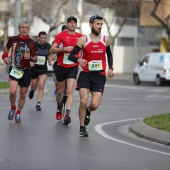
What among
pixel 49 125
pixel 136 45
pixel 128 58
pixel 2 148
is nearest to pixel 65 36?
pixel 49 125

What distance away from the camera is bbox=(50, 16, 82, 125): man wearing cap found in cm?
1455

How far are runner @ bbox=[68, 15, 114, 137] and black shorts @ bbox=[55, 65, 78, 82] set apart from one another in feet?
7.20

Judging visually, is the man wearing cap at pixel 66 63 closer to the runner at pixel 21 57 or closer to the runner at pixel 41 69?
the runner at pixel 21 57

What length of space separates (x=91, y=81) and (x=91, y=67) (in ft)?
0.79

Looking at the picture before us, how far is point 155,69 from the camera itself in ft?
124

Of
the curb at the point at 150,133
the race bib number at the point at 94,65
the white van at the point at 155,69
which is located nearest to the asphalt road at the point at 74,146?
the curb at the point at 150,133

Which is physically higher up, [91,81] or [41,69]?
[91,81]

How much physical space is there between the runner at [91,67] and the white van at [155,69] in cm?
2398

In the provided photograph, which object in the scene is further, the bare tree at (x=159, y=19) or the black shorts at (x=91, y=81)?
the bare tree at (x=159, y=19)

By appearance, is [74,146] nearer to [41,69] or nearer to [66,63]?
[66,63]

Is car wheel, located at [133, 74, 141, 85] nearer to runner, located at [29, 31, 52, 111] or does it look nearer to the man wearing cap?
runner, located at [29, 31, 52, 111]

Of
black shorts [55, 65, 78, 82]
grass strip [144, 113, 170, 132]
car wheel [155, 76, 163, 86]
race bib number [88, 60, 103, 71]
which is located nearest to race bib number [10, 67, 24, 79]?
black shorts [55, 65, 78, 82]

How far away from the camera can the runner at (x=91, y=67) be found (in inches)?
493

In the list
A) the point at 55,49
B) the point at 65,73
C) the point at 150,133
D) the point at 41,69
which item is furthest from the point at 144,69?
the point at 150,133
